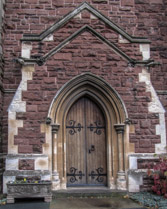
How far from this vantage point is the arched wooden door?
23.6ft

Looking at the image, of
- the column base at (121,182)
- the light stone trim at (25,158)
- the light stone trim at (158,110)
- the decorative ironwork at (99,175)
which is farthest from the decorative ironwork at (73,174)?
the light stone trim at (158,110)

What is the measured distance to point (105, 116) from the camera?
23.9 feet

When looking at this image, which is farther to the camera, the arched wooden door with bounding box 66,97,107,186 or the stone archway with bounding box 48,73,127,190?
the arched wooden door with bounding box 66,97,107,186

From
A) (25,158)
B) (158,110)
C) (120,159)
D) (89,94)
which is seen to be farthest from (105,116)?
(25,158)

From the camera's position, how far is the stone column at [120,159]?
6676mm

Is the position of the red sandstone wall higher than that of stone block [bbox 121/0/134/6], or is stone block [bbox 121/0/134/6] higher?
stone block [bbox 121/0/134/6]

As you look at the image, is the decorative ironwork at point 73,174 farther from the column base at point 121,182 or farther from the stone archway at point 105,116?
the column base at point 121,182

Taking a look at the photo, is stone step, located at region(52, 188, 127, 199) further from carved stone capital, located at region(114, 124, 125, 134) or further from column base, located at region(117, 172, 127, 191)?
carved stone capital, located at region(114, 124, 125, 134)

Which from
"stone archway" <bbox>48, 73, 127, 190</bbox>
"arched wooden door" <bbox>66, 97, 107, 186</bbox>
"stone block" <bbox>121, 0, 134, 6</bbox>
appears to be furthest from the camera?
"stone block" <bbox>121, 0, 134, 6</bbox>

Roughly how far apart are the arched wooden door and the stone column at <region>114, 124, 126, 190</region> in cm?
53

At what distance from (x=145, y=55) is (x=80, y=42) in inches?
69.1

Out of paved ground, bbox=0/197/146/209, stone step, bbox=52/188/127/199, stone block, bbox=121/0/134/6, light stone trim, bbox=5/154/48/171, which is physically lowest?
paved ground, bbox=0/197/146/209

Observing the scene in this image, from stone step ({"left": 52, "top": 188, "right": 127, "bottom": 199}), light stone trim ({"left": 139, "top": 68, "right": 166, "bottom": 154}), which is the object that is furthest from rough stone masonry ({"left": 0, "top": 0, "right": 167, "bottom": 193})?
stone step ({"left": 52, "top": 188, "right": 127, "bottom": 199})

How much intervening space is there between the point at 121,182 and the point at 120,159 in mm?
558
